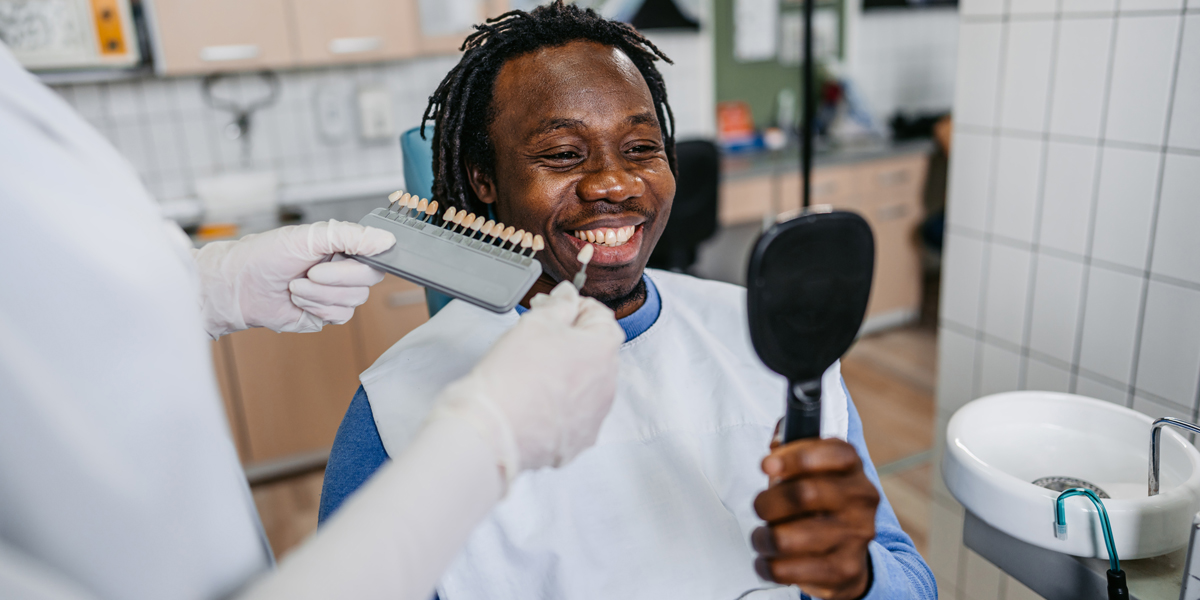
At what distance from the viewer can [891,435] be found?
2.68 metres

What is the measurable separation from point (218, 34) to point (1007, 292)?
7.91ft

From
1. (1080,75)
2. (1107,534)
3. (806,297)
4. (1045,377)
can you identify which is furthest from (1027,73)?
(806,297)

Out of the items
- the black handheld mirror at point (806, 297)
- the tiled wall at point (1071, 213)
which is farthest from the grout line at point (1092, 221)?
the black handheld mirror at point (806, 297)

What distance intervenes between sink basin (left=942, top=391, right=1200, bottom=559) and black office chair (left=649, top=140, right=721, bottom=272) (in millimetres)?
1460

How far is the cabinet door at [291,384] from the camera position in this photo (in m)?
2.48

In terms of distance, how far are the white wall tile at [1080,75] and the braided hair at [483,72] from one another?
806 mm

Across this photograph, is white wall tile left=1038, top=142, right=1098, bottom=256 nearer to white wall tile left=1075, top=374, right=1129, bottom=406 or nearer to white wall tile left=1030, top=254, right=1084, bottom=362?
white wall tile left=1030, top=254, right=1084, bottom=362

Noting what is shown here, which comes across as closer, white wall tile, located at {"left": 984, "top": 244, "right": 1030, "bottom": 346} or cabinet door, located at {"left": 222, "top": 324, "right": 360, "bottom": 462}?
white wall tile, located at {"left": 984, "top": 244, "right": 1030, "bottom": 346}

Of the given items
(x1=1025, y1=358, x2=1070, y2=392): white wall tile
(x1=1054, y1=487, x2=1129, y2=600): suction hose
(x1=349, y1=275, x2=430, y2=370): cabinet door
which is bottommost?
(x1=349, y1=275, x2=430, y2=370): cabinet door

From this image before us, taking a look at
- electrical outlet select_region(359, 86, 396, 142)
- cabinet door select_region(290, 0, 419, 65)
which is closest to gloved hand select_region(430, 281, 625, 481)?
cabinet door select_region(290, 0, 419, 65)

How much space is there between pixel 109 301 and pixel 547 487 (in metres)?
0.59

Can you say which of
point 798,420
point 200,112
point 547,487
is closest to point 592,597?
point 547,487

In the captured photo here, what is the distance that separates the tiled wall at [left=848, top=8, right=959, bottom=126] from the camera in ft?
12.9

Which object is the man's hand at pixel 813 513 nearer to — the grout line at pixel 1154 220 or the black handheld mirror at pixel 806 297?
the black handheld mirror at pixel 806 297
